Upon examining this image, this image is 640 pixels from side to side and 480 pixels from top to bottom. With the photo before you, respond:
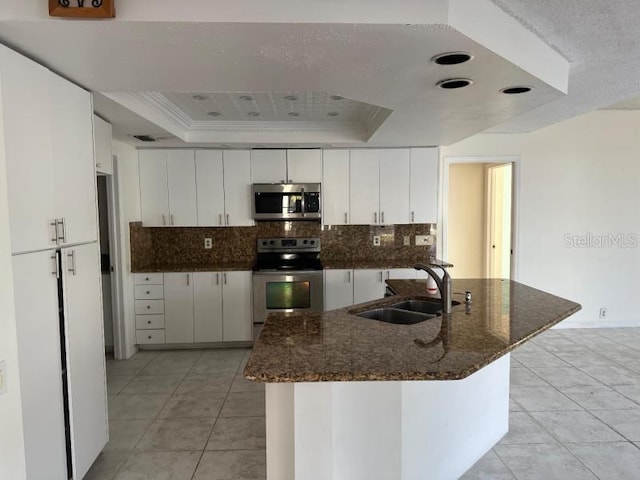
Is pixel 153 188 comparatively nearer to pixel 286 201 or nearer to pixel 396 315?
pixel 286 201

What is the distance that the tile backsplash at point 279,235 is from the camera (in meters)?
4.68

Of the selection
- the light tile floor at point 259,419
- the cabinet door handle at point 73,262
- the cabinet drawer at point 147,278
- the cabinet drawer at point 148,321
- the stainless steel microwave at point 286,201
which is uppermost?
the stainless steel microwave at point 286,201

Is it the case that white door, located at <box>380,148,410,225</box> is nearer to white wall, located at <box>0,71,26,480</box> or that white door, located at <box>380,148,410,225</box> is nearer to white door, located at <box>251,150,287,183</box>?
white door, located at <box>251,150,287,183</box>

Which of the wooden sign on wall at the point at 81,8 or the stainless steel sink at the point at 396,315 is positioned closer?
the wooden sign on wall at the point at 81,8

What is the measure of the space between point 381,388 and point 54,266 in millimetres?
1654

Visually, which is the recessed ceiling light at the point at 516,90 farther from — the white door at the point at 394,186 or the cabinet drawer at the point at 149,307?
the cabinet drawer at the point at 149,307

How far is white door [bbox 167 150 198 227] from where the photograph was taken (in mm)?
4383

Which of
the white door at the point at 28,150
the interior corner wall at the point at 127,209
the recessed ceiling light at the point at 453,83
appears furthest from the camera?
the interior corner wall at the point at 127,209

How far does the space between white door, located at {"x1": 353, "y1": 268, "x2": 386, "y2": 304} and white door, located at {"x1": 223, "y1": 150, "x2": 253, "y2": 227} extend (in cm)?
138

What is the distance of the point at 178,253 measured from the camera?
4.71m

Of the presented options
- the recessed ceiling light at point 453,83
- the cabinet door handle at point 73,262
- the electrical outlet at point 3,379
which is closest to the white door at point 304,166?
the recessed ceiling light at point 453,83

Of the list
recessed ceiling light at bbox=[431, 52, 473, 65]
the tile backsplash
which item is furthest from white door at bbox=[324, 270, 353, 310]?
recessed ceiling light at bbox=[431, 52, 473, 65]

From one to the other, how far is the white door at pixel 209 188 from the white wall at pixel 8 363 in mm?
2880

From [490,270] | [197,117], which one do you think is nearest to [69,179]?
[197,117]
